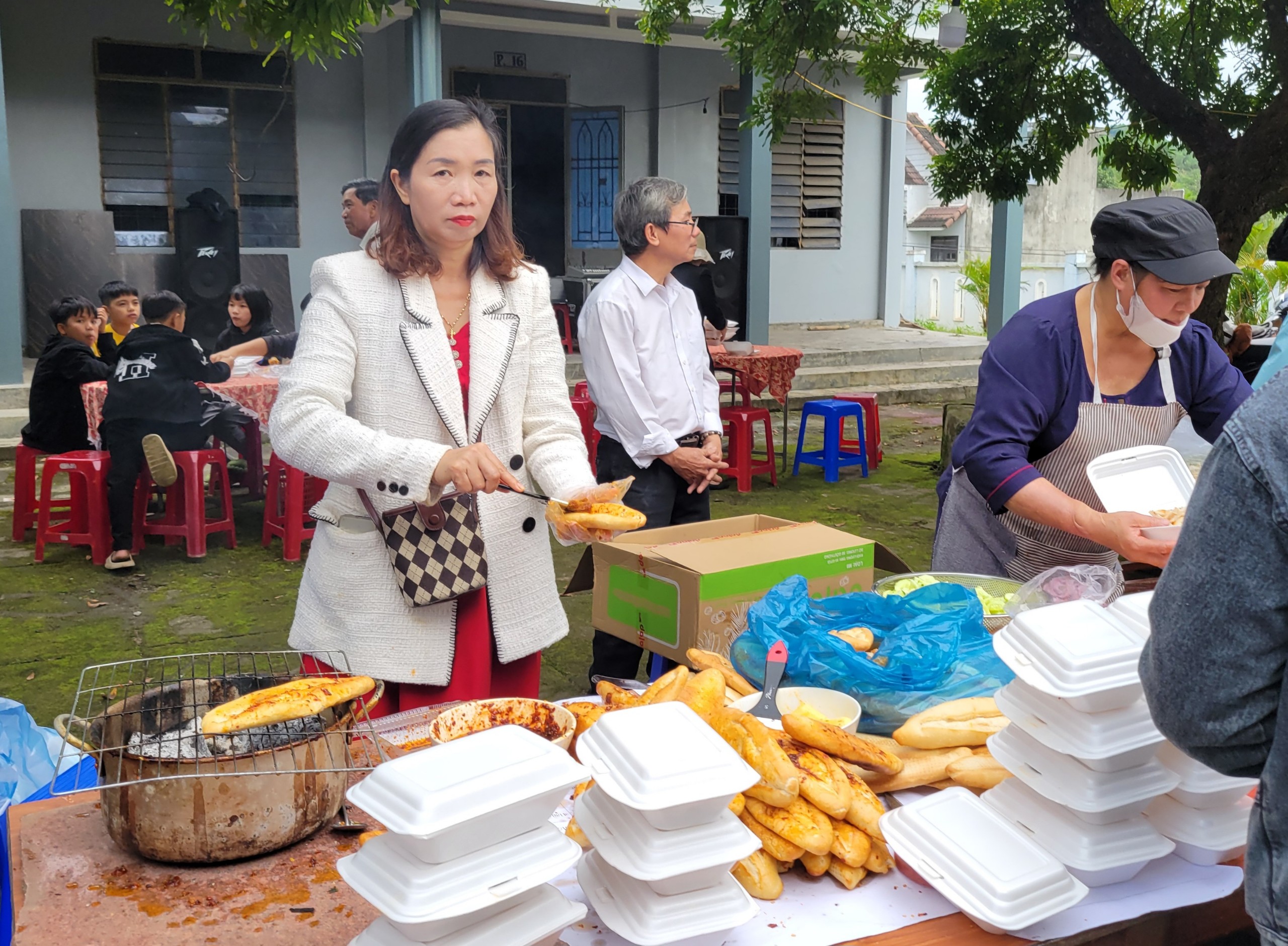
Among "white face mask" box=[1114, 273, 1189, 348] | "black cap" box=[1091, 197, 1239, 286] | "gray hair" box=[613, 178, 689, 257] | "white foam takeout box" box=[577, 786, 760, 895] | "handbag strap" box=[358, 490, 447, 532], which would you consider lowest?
"white foam takeout box" box=[577, 786, 760, 895]

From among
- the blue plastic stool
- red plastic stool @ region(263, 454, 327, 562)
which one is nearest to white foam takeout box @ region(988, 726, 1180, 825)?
red plastic stool @ region(263, 454, 327, 562)

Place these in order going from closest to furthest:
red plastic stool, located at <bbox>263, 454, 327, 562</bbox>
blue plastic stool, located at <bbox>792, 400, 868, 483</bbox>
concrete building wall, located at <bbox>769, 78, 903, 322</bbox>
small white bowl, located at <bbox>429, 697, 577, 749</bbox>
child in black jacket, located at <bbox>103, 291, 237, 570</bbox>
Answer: small white bowl, located at <bbox>429, 697, 577, 749</bbox> < child in black jacket, located at <bbox>103, 291, 237, 570</bbox> < red plastic stool, located at <bbox>263, 454, 327, 562</bbox> < blue plastic stool, located at <bbox>792, 400, 868, 483</bbox> < concrete building wall, located at <bbox>769, 78, 903, 322</bbox>

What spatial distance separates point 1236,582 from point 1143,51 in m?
7.17

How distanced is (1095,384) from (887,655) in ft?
3.23

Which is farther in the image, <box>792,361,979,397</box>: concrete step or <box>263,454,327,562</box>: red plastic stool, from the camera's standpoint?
<box>792,361,979,397</box>: concrete step

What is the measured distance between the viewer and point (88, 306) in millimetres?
6824

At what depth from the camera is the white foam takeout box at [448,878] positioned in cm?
127

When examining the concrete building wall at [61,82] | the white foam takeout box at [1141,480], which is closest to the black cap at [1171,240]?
the white foam takeout box at [1141,480]

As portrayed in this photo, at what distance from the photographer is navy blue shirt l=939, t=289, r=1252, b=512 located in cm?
267

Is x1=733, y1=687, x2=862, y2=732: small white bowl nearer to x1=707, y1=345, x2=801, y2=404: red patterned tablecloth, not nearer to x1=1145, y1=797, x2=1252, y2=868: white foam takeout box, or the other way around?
x1=1145, y1=797, x2=1252, y2=868: white foam takeout box

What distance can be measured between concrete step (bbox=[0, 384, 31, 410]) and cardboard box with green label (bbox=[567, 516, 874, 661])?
310 inches

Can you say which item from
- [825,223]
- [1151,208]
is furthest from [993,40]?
[825,223]

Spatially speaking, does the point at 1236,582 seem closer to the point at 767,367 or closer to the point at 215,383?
the point at 215,383

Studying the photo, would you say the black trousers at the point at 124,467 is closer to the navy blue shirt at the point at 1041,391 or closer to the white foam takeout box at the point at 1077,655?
the navy blue shirt at the point at 1041,391
